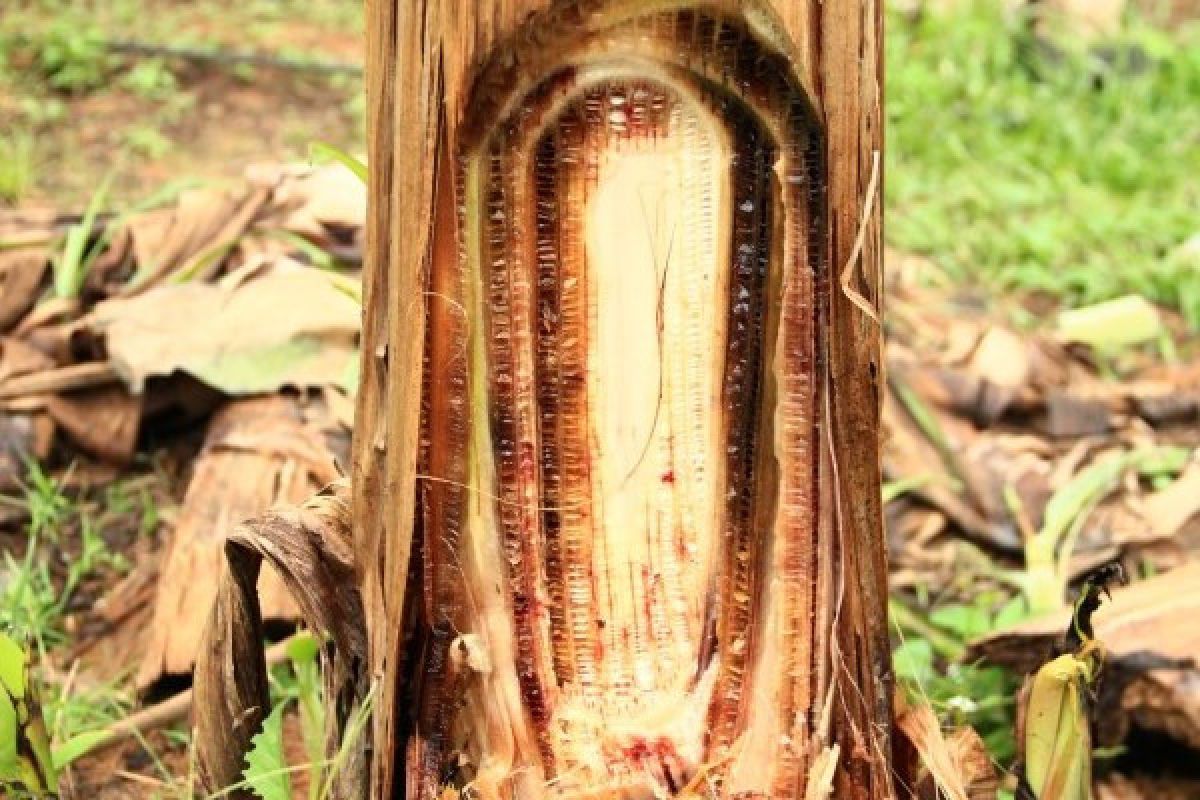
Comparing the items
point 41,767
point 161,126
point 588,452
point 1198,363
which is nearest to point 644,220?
point 588,452

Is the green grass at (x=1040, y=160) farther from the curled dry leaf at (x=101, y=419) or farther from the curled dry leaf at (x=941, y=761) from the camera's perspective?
the curled dry leaf at (x=941, y=761)

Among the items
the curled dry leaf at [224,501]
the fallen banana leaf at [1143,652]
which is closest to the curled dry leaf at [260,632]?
the curled dry leaf at [224,501]

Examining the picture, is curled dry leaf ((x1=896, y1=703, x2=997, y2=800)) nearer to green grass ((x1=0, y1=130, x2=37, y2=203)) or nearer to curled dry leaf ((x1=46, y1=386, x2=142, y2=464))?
curled dry leaf ((x1=46, y1=386, x2=142, y2=464))

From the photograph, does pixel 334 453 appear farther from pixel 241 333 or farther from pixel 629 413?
pixel 629 413

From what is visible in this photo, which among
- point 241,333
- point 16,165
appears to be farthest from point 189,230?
point 16,165

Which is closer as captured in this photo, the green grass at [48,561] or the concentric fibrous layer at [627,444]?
the concentric fibrous layer at [627,444]

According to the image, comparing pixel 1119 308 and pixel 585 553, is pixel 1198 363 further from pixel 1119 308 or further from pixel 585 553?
pixel 585 553

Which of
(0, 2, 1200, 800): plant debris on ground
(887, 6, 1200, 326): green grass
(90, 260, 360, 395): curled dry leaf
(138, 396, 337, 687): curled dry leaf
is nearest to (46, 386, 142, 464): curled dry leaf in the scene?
(0, 2, 1200, 800): plant debris on ground
